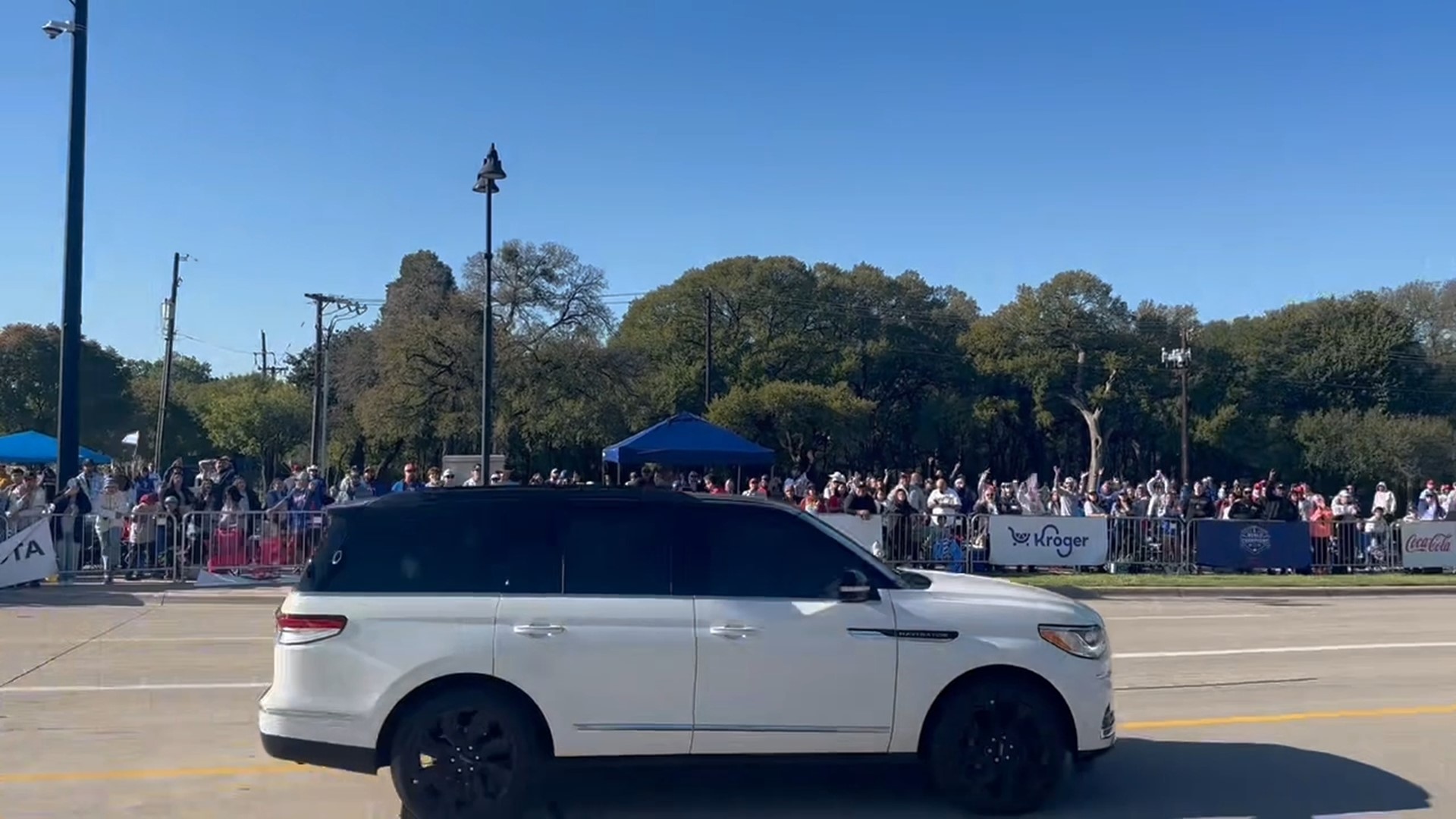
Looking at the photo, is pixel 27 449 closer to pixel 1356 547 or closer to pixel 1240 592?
pixel 1240 592

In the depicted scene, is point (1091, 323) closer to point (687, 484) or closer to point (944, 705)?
point (687, 484)

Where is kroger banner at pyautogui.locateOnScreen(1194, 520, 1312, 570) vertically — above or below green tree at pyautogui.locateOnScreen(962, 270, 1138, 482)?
below

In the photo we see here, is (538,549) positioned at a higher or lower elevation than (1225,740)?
higher

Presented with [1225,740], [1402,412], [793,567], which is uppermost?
[1402,412]

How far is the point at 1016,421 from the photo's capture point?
75.2 m

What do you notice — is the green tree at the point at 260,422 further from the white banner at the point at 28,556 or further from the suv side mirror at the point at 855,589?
the suv side mirror at the point at 855,589

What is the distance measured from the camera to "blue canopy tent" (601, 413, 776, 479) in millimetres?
23253

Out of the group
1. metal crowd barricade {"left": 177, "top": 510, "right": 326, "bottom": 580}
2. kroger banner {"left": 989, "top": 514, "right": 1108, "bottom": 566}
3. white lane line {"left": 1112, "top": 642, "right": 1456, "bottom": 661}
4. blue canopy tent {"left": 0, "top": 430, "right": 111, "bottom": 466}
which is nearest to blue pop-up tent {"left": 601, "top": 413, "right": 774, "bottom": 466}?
kroger banner {"left": 989, "top": 514, "right": 1108, "bottom": 566}

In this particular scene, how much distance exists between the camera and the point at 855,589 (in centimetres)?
676

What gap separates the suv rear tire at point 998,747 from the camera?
684 cm

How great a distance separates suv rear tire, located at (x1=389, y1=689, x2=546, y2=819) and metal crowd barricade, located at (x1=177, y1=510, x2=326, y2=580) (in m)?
14.3

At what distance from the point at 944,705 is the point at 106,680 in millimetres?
8040

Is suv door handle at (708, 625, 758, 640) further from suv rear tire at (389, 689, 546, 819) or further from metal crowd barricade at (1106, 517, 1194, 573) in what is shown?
metal crowd barricade at (1106, 517, 1194, 573)

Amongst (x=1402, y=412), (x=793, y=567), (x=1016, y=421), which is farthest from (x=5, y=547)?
(x=1402, y=412)
